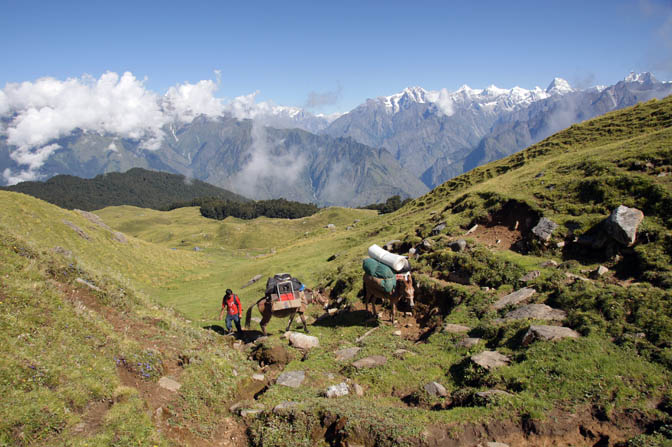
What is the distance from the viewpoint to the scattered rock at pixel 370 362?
506 inches

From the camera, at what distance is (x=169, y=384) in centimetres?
1003

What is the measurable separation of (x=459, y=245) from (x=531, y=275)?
5163mm

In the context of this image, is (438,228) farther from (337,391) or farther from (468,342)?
(337,391)

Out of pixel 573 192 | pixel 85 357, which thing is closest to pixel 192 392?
pixel 85 357

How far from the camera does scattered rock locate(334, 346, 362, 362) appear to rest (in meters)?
14.0

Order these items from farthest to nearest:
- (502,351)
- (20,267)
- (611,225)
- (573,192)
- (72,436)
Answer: (573,192), (611,225), (20,267), (502,351), (72,436)

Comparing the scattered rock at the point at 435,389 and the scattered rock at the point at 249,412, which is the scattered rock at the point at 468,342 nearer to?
the scattered rock at the point at 435,389

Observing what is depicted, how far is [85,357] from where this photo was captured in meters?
9.38

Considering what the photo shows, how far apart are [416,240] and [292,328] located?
485 inches

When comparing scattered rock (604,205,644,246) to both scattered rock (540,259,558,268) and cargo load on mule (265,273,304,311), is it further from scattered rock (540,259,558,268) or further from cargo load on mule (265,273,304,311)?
cargo load on mule (265,273,304,311)

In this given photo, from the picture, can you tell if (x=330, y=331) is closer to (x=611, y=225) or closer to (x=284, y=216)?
(x=611, y=225)

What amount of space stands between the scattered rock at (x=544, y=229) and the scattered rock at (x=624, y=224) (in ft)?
8.69

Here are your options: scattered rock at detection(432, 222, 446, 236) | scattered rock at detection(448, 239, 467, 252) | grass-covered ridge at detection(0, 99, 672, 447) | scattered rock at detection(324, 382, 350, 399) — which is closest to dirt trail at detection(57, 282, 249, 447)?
grass-covered ridge at detection(0, 99, 672, 447)

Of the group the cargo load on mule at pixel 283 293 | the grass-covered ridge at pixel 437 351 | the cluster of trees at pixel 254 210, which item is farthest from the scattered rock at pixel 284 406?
the cluster of trees at pixel 254 210
